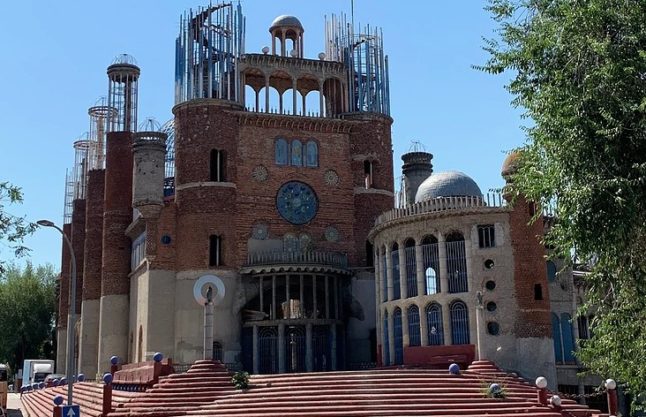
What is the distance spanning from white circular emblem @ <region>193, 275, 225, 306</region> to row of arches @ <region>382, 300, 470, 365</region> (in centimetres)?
866

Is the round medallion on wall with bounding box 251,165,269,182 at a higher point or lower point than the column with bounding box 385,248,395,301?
higher

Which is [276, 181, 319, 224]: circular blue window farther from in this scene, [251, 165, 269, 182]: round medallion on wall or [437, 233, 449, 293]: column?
[437, 233, 449, 293]: column

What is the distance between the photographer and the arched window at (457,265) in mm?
39219

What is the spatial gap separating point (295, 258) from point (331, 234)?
13.2ft

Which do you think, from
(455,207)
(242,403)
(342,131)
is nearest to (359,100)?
(342,131)

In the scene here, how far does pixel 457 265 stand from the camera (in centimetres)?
3947

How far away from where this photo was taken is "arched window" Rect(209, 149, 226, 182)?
48.5 m

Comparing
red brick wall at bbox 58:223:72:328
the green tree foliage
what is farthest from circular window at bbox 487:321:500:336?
the green tree foliage

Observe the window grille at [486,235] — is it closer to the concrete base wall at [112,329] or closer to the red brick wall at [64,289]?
the concrete base wall at [112,329]

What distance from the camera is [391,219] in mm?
42125

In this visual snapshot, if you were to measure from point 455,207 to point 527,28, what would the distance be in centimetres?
2044

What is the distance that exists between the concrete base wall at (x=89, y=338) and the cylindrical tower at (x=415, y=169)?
23691mm

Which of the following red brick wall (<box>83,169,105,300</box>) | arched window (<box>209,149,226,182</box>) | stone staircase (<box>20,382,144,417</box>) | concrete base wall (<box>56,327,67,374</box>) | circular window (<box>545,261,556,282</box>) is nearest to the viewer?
stone staircase (<box>20,382,144,417</box>)

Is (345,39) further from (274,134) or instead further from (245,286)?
(245,286)
